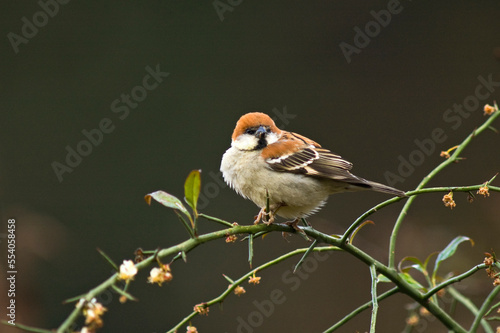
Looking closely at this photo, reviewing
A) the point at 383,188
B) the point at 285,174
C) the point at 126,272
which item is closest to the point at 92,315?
the point at 126,272

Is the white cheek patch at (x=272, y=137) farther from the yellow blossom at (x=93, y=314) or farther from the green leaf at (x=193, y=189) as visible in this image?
the yellow blossom at (x=93, y=314)

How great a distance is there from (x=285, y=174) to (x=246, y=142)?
13.1 inches

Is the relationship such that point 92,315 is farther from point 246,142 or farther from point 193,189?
point 246,142

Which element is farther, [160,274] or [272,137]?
[272,137]

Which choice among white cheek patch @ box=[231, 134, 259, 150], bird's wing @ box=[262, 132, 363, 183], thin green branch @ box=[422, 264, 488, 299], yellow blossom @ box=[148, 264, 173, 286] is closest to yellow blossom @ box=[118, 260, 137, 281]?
yellow blossom @ box=[148, 264, 173, 286]

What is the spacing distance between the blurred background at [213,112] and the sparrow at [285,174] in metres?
2.13

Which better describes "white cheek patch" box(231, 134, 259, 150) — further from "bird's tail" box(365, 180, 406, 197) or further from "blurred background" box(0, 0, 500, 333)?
"blurred background" box(0, 0, 500, 333)

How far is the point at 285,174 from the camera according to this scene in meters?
2.63

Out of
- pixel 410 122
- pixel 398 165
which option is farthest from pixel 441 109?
pixel 398 165

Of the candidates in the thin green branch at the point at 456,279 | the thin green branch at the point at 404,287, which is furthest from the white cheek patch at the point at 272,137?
the thin green branch at the point at 456,279

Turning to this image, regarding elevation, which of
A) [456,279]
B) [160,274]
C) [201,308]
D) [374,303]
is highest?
[160,274]

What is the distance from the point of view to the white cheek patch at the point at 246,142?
282cm

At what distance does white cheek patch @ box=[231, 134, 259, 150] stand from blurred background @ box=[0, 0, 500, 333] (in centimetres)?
207

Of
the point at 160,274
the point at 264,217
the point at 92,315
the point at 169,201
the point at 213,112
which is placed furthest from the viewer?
the point at 213,112
